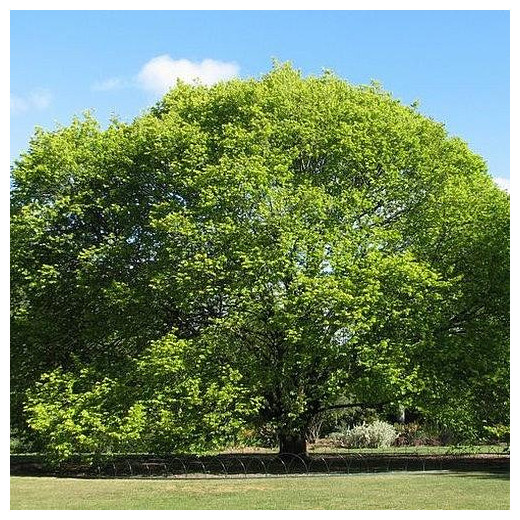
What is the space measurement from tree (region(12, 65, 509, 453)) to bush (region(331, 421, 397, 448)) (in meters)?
8.05

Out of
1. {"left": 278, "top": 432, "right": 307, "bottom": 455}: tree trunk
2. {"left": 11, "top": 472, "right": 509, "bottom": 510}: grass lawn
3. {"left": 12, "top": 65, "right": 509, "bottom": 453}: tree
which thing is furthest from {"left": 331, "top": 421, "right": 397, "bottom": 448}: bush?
{"left": 11, "top": 472, "right": 509, "bottom": 510}: grass lawn

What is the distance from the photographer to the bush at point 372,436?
3216 cm

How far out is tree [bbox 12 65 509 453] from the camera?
2253cm

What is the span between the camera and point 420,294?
22.2 m

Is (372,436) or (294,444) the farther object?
(372,436)

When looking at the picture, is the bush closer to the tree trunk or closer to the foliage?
the tree trunk

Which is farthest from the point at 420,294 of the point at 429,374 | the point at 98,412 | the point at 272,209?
the point at 98,412

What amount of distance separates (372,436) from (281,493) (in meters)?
16.1

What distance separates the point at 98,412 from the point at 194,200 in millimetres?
6758

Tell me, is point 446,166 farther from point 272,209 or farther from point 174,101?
point 174,101

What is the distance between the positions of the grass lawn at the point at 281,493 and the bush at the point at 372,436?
11863mm

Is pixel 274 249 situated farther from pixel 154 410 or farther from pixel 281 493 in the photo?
pixel 281 493

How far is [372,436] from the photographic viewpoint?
3225 centimetres

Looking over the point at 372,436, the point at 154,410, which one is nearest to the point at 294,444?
the point at 154,410
